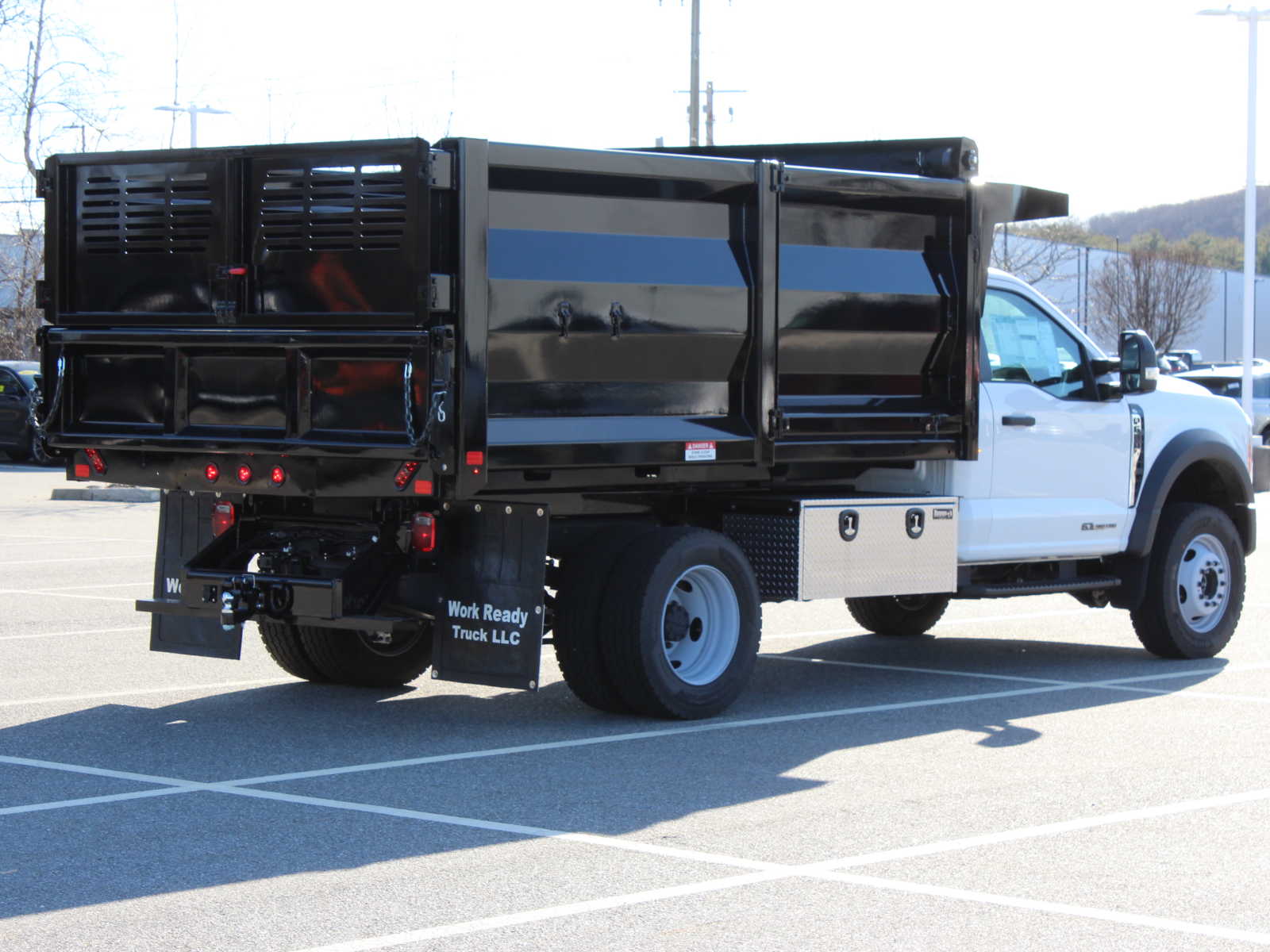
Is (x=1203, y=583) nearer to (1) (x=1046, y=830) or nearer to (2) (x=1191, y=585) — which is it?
(2) (x=1191, y=585)

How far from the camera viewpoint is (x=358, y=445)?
818cm

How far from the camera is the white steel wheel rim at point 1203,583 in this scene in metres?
11.7

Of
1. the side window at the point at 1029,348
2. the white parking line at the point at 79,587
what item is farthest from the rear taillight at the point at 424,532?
the white parking line at the point at 79,587

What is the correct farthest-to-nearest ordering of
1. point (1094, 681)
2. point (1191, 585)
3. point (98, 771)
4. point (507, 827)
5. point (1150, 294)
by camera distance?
1. point (1150, 294)
2. point (1191, 585)
3. point (1094, 681)
4. point (98, 771)
5. point (507, 827)

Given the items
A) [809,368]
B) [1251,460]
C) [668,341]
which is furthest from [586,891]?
[1251,460]

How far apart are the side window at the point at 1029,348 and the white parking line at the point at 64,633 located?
232 inches

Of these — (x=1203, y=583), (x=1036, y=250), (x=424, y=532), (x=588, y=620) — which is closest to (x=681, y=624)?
(x=588, y=620)

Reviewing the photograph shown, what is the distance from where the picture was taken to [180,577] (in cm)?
927

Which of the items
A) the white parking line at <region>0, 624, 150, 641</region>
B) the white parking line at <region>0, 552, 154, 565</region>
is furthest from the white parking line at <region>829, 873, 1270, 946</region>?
the white parking line at <region>0, 552, 154, 565</region>

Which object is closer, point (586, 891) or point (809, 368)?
point (586, 891)

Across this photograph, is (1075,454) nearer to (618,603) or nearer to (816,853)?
(618,603)

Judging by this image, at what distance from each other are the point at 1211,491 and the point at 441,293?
636 cm

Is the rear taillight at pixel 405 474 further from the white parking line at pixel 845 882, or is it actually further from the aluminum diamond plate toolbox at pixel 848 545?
the white parking line at pixel 845 882

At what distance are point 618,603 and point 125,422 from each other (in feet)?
8.36
